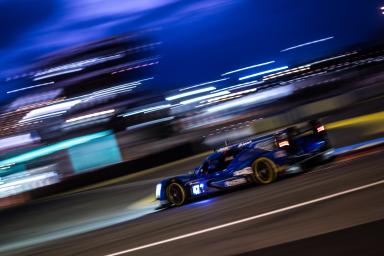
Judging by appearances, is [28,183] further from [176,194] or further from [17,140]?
[17,140]

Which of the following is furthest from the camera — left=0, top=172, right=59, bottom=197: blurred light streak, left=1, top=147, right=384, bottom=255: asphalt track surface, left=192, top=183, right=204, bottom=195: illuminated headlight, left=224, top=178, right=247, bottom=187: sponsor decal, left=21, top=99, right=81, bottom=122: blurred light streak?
left=21, top=99, right=81, bottom=122: blurred light streak

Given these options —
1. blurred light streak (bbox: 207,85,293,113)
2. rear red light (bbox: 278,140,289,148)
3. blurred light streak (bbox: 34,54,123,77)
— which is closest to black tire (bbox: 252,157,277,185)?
rear red light (bbox: 278,140,289,148)

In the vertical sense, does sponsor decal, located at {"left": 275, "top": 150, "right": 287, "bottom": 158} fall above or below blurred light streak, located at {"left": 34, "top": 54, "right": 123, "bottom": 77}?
below

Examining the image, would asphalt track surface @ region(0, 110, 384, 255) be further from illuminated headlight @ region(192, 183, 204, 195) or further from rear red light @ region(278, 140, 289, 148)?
rear red light @ region(278, 140, 289, 148)

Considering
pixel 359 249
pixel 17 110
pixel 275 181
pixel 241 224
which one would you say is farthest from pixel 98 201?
pixel 17 110

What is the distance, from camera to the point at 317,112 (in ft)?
87.0

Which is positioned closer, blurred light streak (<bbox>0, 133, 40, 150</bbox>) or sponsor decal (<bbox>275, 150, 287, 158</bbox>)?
sponsor decal (<bbox>275, 150, 287, 158</bbox>)

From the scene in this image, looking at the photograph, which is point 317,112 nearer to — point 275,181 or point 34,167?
point 275,181

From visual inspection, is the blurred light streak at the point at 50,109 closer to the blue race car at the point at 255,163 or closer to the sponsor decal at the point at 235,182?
the blue race car at the point at 255,163

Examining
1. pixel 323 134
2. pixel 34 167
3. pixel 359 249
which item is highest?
pixel 34 167

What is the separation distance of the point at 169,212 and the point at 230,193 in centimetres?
136

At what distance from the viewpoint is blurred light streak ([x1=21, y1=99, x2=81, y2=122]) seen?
58.7 meters

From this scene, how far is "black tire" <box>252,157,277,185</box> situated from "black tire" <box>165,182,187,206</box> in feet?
5.82

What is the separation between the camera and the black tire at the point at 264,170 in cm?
987
